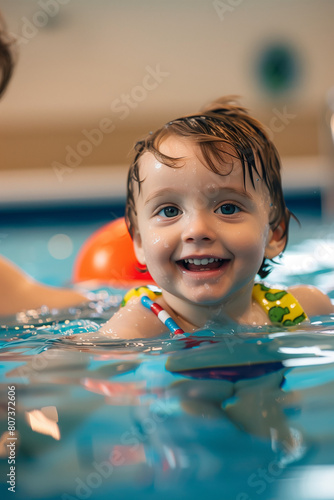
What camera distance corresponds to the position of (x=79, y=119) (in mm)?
7805

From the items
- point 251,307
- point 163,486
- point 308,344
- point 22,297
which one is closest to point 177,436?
point 163,486

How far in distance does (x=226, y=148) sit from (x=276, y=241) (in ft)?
1.05

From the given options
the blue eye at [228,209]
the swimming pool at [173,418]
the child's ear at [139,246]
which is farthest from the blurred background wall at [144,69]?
the swimming pool at [173,418]

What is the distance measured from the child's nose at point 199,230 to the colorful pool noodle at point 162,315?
218 mm

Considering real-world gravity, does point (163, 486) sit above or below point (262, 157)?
below

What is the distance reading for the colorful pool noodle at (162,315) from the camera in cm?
138

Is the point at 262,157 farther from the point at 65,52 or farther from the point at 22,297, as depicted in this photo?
the point at 65,52

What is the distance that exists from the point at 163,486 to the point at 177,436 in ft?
0.31

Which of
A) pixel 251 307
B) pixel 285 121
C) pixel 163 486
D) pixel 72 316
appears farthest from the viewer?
pixel 285 121

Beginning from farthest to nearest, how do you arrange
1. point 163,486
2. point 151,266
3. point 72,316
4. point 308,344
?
point 72,316 < point 151,266 < point 308,344 < point 163,486

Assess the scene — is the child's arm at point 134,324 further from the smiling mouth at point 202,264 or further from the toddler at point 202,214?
the smiling mouth at point 202,264

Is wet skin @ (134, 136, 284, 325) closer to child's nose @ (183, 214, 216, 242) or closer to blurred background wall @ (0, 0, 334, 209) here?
child's nose @ (183, 214, 216, 242)

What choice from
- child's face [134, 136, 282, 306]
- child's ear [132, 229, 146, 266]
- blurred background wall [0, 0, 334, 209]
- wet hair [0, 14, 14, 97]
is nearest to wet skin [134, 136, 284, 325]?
child's face [134, 136, 282, 306]

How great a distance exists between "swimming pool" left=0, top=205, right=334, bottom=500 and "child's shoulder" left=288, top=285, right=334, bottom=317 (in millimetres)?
432
